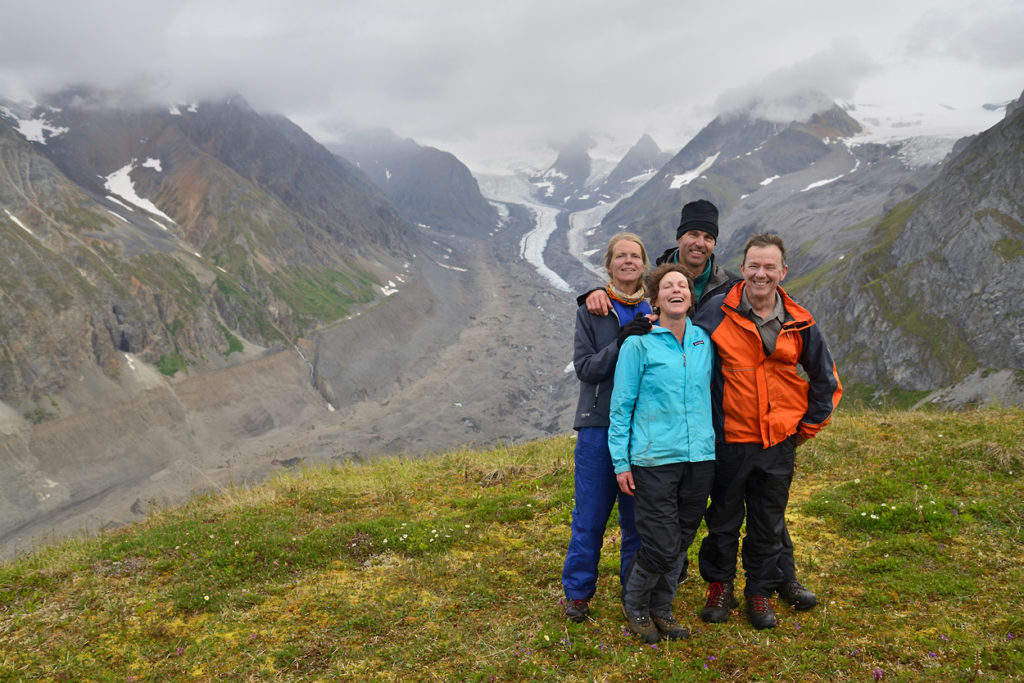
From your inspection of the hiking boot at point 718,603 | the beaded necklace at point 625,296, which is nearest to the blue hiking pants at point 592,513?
the hiking boot at point 718,603

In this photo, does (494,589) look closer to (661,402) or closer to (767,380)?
(661,402)

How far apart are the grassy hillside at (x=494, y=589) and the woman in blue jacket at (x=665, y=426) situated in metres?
1.21

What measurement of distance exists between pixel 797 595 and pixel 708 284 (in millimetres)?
3581

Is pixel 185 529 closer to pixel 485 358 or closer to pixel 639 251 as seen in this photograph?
pixel 639 251

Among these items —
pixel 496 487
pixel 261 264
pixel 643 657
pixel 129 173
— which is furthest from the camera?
pixel 129 173

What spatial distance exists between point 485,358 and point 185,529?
108079 mm

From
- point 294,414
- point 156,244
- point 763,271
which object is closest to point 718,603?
point 763,271

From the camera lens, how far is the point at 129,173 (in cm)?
13038

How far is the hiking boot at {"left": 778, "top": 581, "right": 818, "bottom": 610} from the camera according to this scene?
6328 millimetres

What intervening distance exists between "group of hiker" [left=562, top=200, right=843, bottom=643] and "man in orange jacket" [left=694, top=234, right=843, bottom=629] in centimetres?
1

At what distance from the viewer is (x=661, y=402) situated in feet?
18.9

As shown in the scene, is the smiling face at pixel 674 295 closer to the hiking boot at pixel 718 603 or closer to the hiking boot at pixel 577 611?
the hiking boot at pixel 718 603

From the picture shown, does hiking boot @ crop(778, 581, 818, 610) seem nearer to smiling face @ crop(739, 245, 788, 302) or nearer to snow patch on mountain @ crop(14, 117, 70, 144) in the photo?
smiling face @ crop(739, 245, 788, 302)

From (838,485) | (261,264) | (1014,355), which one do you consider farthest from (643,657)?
(261,264)
